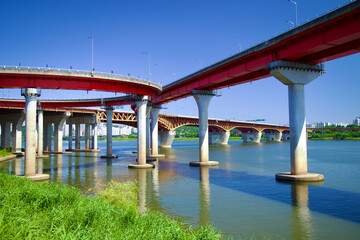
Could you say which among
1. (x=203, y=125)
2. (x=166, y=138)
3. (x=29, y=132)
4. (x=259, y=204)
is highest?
(x=203, y=125)

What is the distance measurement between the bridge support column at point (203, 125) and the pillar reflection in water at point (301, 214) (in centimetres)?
2038

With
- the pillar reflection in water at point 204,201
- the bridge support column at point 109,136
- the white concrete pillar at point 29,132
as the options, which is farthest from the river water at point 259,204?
the bridge support column at point 109,136

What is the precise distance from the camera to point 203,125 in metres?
47.3

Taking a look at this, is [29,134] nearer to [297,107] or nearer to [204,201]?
[204,201]

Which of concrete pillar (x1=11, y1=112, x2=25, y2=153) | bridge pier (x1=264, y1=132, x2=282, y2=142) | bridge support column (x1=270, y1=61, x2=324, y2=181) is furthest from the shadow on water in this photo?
bridge pier (x1=264, y1=132, x2=282, y2=142)

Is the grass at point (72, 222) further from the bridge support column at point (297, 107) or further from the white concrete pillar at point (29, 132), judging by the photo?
the bridge support column at point (297, 107)

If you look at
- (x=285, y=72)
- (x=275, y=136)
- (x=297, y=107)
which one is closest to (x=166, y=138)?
(x=297, y=107)

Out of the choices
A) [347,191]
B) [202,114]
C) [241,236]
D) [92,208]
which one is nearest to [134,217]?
[92,208]

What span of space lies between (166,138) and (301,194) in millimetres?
98183

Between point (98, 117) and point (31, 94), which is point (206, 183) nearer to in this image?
point (31, 94)

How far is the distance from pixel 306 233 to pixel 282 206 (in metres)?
5.85

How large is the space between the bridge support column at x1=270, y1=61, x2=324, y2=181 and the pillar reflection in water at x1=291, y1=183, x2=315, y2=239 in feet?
10.0

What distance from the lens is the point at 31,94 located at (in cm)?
3297

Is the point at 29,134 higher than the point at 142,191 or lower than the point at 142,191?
higher
